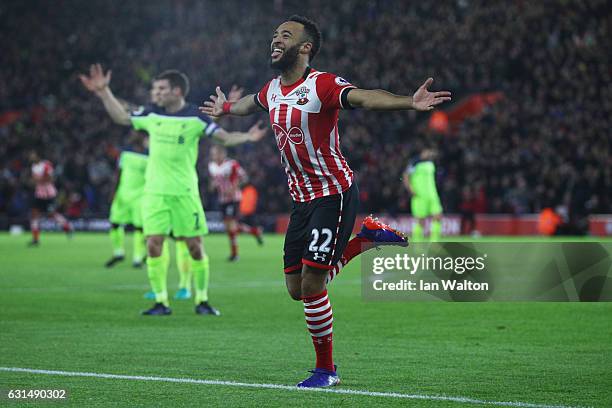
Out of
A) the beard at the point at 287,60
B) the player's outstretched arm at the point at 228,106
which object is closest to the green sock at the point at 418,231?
the player's outstretched arm at the point at 228,106

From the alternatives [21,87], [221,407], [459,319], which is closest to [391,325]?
[459,319]

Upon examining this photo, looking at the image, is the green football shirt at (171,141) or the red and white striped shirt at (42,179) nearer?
the green football shirt at (171,141)

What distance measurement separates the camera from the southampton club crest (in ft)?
23.6

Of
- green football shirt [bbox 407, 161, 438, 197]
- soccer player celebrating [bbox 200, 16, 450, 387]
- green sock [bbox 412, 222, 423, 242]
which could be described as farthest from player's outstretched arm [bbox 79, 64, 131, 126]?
green sock [bbox 412, 222, 423, 242]

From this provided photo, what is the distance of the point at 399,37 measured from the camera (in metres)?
37.9

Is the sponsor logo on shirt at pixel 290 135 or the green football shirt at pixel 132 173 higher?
the sponsor logo on shirt at pixel 290 135

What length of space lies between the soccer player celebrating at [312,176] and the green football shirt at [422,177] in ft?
55.5

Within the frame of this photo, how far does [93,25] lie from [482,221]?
20.2m

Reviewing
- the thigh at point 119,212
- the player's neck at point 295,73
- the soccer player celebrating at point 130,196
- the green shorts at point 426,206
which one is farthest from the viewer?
the green shorts at point 426,206

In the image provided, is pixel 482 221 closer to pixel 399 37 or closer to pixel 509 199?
pixel 509 199

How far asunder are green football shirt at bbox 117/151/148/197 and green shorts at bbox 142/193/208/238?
628cm

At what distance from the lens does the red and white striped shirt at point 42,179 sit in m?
29.5

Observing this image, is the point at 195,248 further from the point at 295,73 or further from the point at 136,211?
the point at 136,211

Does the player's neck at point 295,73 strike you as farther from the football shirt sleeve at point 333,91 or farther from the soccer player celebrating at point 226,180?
the soccer player celebrating at point 226,180
